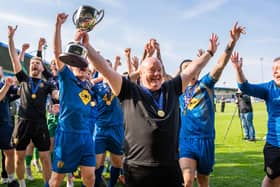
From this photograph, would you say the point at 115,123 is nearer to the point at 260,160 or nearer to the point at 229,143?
the point at 260,160

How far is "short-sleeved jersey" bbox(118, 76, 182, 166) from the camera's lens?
10.6 ft

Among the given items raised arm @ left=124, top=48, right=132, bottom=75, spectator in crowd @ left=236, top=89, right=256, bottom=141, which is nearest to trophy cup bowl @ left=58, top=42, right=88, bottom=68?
raised arm @ left=124, top=48, right=132, bottom=75

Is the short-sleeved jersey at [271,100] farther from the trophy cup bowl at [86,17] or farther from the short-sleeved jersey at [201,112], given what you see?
the trophy cup bowl at [86,17]

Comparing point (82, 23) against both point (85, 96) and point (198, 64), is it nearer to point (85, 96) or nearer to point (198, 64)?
point (198, 64)

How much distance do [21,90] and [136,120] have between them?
11.4ft

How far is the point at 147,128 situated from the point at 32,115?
3233mm

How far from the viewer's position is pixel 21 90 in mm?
5965

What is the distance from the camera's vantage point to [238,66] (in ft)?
15.5

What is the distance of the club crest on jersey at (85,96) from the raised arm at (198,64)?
63.5 inches

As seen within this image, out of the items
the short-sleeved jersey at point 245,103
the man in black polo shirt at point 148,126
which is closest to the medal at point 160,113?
the man in black polo shirt at point 148,126

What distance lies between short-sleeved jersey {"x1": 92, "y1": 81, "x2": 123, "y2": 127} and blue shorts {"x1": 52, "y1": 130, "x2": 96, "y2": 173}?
122cm

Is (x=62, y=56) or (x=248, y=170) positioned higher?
(x=62, y=56)

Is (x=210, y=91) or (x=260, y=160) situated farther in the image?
(x=260, y=160)

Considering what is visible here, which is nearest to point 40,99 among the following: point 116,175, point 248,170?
point 116,175
